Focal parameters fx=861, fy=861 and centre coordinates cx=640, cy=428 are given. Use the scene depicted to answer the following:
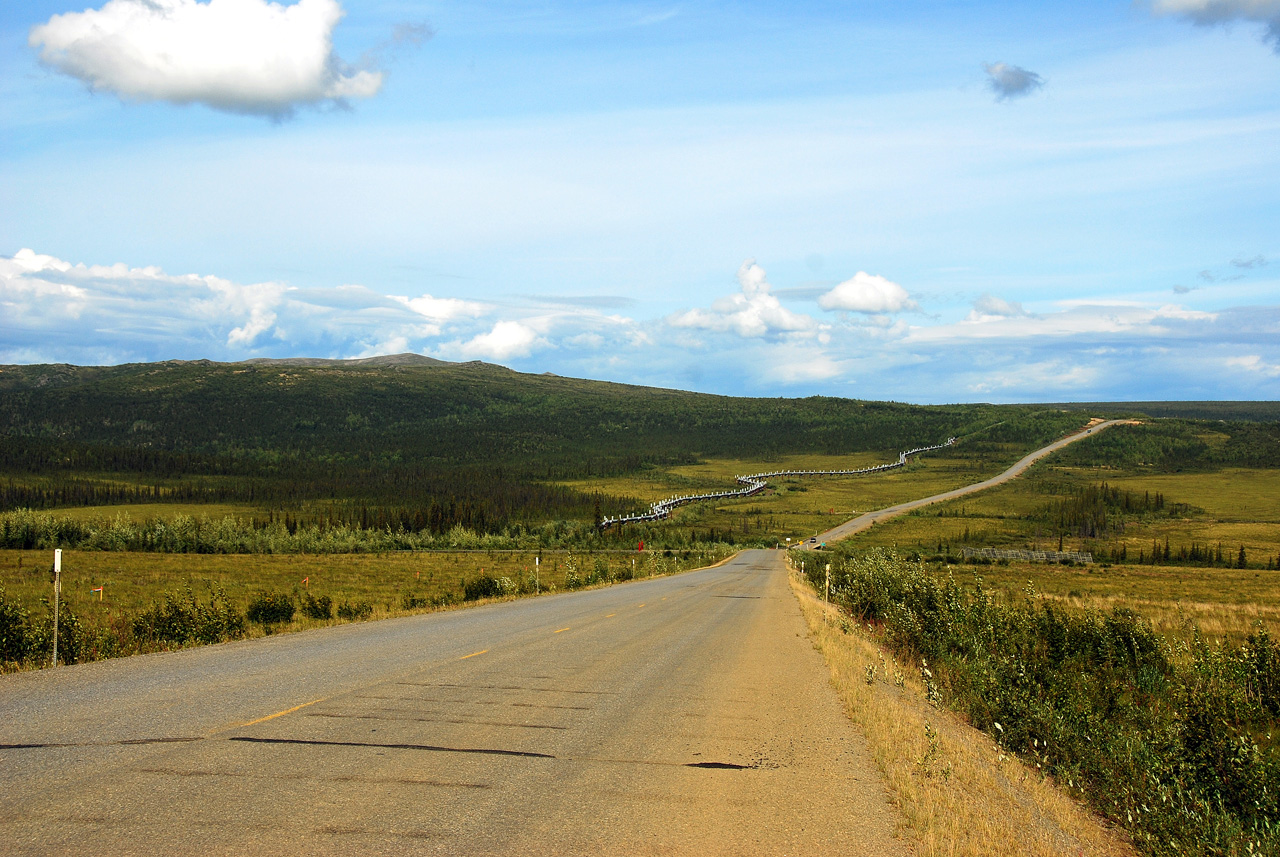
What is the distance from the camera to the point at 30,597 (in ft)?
121

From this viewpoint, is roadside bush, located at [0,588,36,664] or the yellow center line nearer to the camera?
the yellow center line

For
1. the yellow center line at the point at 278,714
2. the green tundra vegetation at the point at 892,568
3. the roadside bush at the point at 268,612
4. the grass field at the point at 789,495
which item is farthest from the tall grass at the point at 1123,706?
the grass field at the point at 789,495

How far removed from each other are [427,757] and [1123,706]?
14486mm

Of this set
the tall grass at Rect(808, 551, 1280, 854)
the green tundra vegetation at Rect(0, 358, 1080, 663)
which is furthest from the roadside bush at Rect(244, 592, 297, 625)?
the tall grass at Rect(808, 551, 1280, 854)

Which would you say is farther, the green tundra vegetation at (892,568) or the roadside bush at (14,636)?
the roadside bush at (14,636)

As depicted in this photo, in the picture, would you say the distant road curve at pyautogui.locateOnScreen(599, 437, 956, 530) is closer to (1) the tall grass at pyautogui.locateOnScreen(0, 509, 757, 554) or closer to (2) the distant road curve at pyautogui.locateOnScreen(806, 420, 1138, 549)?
(1) the tall grass at pyautogui.locateOnScreen(0, 509, 757, 554)

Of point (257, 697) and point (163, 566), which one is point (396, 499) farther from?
point (257, 697)

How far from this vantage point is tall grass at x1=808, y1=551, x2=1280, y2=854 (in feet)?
34.5

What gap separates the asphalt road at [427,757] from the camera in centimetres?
663

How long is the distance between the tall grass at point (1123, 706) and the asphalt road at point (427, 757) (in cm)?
318

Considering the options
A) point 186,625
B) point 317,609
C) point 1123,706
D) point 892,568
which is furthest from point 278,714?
point 892,568

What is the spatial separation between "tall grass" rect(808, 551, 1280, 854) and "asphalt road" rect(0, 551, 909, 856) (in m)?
3.18

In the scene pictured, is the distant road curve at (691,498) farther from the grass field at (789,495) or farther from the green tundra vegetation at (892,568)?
the green tundra vegetation at (892,568)

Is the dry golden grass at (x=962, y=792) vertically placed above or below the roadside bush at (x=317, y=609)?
above
